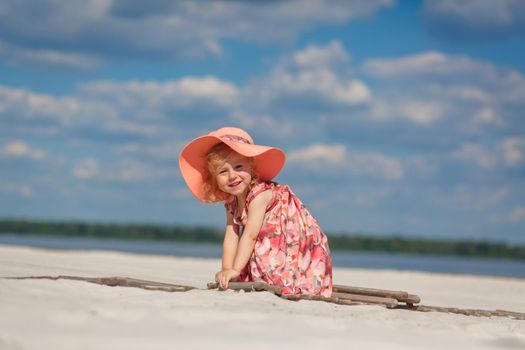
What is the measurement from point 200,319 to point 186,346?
40 cm

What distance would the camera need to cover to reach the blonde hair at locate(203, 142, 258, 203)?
16.3 ft

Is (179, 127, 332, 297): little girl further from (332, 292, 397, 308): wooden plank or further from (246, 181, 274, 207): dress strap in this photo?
(332, 292, 397, 308): wooden plank

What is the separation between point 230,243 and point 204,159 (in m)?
0.63

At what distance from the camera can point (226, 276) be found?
463cm

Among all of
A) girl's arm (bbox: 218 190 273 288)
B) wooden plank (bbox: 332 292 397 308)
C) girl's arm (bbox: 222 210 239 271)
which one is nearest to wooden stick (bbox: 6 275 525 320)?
wooden plank (bbox: 332 292 397 308)

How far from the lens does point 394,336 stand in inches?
140

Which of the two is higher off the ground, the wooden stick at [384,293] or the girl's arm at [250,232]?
the girl's arm at [250,232]

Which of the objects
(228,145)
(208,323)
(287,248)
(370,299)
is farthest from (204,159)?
(208,323)

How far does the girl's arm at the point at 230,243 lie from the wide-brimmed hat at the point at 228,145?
0.29 m

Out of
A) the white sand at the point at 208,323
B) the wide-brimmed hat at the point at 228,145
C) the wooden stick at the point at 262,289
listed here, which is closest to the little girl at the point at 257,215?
the wide-brimmed hat at the point at 228,145

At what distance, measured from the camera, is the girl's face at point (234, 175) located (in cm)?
489

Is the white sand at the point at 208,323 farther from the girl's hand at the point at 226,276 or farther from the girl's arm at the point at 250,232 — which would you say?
the girl's arm at the point at 250,232

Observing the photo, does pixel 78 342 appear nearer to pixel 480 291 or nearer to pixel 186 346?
pixel 186 346

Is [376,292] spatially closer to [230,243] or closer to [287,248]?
[287,248]
